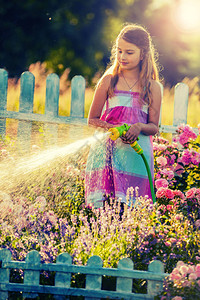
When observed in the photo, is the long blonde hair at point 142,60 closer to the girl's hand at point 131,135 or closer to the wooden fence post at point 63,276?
the girl's hand at point 131,135

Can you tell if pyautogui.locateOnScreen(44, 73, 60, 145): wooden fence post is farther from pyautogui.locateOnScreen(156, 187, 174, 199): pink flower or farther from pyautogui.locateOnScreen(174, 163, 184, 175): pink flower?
pyautogui.locateOnScreen(156, 187, 174, 199): pink flower

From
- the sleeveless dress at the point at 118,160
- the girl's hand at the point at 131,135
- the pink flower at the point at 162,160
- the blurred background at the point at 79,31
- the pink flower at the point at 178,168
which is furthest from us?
the blurred background at the point at 79,31

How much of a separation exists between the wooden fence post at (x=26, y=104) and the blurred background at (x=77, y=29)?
316 centimetres

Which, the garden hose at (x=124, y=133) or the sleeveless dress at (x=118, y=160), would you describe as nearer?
the garden hose at (x=124, y=133)

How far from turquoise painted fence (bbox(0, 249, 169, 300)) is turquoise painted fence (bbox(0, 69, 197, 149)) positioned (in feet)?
11.3

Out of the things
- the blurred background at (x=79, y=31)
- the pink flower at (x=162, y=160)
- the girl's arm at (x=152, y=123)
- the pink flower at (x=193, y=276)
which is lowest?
the pink flower at (x=193, y=276)

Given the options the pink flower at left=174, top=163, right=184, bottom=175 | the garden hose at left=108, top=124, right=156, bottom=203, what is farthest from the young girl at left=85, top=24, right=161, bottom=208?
the pink flower at left=174, top=163, right=184, bottom=175

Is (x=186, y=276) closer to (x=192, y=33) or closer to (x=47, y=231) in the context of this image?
(x=47, y=231)

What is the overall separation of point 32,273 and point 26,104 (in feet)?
12.3

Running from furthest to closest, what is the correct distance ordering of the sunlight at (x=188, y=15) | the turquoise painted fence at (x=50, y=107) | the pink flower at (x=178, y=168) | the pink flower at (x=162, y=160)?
the sunlight at (x=188, y=15) < the turquoise painted fence at (x=50, y=107) < the pink flower at (x=178, y=168) < the pink flower at (x=162, y=160)

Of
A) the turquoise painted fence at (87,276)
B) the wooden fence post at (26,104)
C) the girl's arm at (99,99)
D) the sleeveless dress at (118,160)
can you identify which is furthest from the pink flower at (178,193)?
the wooden fence post at (26,104)

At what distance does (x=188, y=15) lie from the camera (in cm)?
990

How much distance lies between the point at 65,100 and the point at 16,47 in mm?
3657

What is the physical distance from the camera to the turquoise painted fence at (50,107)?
5.78 meters
